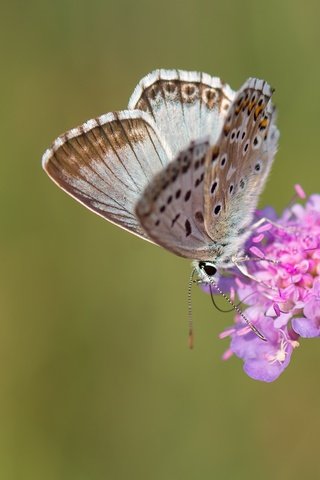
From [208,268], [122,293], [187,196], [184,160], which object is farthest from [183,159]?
[122,293]

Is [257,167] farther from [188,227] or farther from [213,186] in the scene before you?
[188,227]

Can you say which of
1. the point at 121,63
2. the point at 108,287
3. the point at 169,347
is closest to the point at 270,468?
the point at 169,347

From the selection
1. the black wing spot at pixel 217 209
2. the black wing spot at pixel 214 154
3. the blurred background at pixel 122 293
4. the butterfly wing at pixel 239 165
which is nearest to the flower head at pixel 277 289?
the butterfly wing at pixel 239 165

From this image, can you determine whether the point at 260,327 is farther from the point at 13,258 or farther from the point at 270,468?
the point at 13,258

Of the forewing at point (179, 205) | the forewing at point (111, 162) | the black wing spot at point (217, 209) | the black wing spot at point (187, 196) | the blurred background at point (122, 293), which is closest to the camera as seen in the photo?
the forewing at point (179, 205)

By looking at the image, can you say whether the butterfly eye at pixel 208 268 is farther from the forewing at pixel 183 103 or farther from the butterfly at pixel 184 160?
the forewing at pixel 183 103

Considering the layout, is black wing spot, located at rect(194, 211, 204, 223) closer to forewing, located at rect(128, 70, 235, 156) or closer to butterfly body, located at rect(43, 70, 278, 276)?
butterfly body, located at rect(43, 70, 278, 276)
